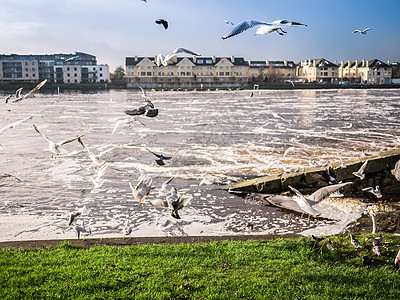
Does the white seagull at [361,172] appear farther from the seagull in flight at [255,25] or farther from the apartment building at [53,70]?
the apartment building at [53,70]

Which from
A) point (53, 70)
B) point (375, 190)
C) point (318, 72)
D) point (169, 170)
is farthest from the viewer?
point (318, 72)

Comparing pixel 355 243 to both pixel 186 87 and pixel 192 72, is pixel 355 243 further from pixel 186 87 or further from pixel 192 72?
pixel 192 72

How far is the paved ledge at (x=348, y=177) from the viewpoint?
10484 millimetres

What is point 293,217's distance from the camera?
919 centimetres

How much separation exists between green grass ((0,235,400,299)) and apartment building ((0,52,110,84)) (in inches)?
5759

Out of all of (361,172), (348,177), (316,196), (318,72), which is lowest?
(348,177)

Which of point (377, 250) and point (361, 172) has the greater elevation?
point (361, 172)

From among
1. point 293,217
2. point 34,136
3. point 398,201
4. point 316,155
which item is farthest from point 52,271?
point 34,136

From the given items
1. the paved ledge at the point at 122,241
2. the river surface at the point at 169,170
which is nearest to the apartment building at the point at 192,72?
the river surface at the point at 169,170

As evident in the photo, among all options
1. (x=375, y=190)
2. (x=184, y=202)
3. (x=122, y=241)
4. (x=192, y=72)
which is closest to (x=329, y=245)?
(x=184, y=202)

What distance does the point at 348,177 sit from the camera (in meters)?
10.6

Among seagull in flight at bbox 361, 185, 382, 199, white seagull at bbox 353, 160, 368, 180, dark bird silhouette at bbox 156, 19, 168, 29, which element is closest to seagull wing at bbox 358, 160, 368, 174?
white seagull at bbox 353, 160, 368, 180

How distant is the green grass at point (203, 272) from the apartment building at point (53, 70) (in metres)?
146

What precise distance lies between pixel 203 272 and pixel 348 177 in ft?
22.2
